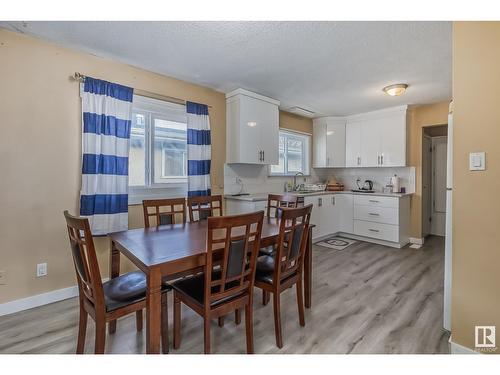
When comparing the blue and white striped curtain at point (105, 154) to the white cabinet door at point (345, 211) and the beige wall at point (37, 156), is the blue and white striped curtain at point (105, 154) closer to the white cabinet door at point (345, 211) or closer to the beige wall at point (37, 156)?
the beige wall at point (37, 156)

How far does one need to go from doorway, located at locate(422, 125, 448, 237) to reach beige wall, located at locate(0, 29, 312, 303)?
529 cm

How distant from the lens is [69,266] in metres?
2.39

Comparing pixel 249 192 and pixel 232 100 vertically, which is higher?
pixel 232 100

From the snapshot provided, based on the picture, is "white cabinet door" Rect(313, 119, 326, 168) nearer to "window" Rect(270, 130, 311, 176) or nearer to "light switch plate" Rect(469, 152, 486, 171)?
"window" Rect(270, 130, 311, 176)

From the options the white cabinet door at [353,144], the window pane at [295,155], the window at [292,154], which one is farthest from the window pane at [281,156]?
the white cabinet door at [353,144]

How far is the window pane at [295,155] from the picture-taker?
4793mm

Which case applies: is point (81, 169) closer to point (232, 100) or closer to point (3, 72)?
point (3, 72)

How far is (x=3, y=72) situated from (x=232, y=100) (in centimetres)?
231

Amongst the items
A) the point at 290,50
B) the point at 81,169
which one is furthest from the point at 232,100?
the point at 81,169

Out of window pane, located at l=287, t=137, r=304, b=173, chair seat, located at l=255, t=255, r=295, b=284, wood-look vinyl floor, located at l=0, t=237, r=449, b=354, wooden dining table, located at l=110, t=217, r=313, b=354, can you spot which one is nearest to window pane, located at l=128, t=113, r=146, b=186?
wooden dining table, located at l=110, t=217, r=313, b=354

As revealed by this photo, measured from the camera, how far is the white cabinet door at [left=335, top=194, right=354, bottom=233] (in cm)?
451

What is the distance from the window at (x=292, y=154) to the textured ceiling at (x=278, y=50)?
1.39m

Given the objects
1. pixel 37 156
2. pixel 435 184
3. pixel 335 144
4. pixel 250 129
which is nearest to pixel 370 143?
pixel 335 144
